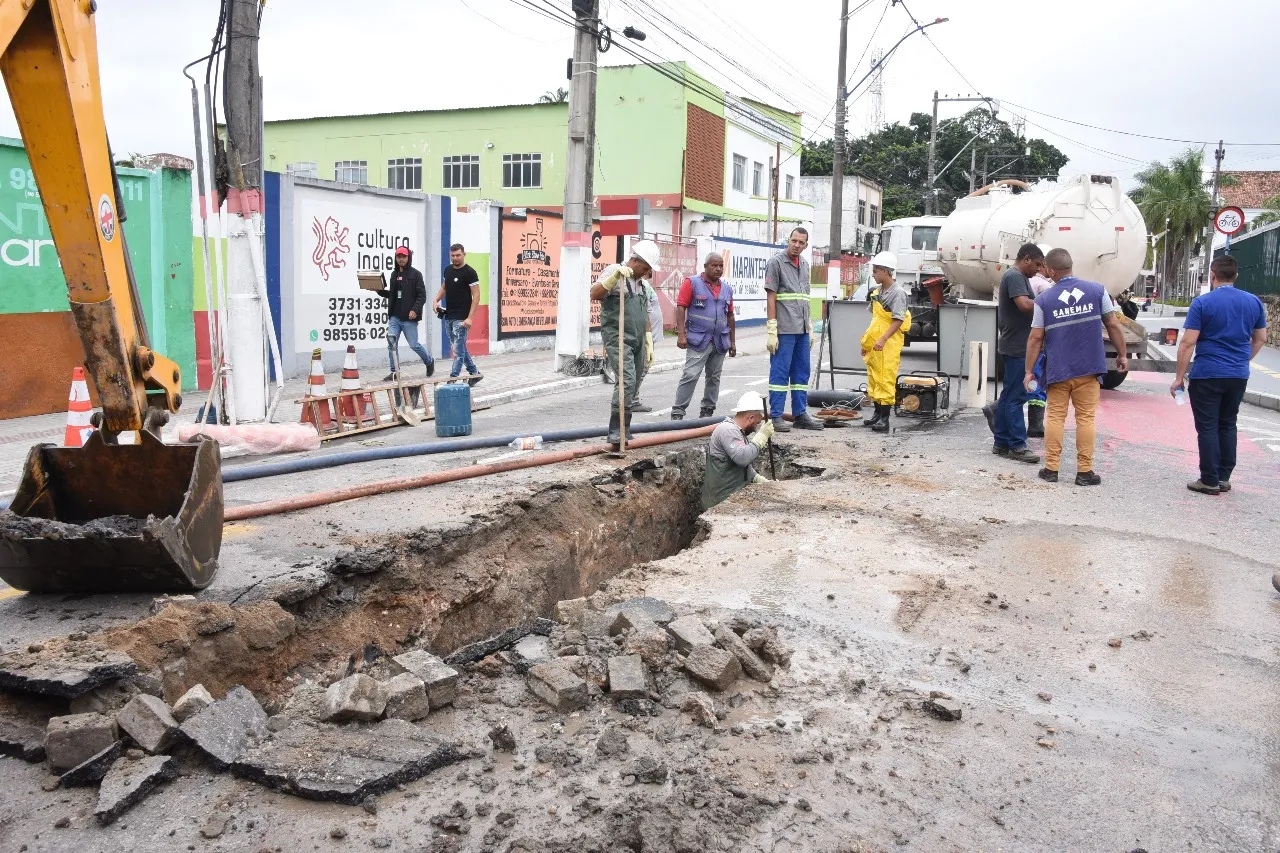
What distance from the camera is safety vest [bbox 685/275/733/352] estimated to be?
9219 mm

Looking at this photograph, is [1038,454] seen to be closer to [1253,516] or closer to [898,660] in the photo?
[1253,516]

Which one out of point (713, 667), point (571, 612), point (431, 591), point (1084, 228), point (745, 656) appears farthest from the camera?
point (1084, 228)

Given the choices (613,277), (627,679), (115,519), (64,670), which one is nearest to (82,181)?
(115,519)

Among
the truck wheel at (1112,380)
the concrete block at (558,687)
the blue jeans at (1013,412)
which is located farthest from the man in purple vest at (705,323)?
the truck wheel at (1112,380)

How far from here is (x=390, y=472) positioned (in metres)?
7.35

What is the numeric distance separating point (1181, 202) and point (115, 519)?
62474mm

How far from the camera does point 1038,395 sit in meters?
9.44

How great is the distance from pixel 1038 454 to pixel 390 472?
5.42 m

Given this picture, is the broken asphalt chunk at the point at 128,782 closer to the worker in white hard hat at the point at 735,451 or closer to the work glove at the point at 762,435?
the worker in white hard hat at the point at 735,451

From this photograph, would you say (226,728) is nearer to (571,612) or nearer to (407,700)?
(407,700)

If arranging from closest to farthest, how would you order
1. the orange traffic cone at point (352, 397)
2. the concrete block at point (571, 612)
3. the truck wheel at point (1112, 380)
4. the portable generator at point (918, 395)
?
1. the concrete block at point (571, 612)
2. the orange traffic cone at point (352, 397)
3. the portable generator at point (918, 395)
4. the truck wheel at point (1112, 380)

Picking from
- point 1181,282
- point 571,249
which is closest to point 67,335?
point 571,249

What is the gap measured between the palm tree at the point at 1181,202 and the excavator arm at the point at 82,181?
6067 cm

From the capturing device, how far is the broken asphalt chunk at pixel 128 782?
2854 mm
